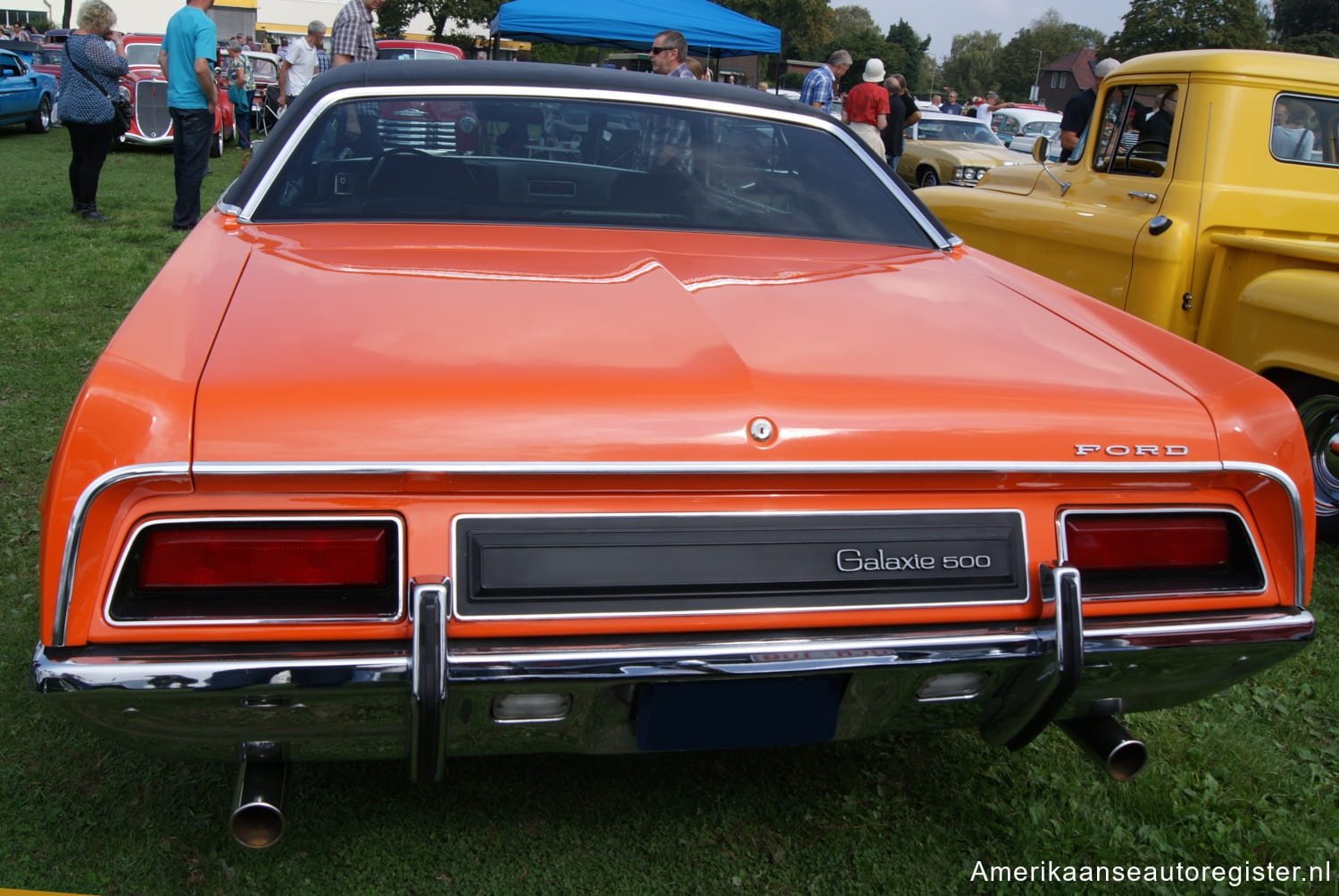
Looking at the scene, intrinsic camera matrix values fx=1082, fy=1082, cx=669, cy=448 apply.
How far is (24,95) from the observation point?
1602 centimetres

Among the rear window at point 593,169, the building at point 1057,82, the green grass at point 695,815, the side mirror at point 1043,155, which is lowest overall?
the green grass at point 695,815

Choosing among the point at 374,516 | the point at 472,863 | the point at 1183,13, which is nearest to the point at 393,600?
the point at 374,516

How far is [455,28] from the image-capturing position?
43875 mm

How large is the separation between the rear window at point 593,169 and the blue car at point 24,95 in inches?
622

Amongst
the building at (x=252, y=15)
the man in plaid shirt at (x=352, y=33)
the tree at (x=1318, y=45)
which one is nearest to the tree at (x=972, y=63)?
the tree at (x=1318, y=45)

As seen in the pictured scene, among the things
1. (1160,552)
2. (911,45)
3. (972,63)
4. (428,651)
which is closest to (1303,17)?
(911,45)

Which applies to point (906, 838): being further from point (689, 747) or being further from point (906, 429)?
point (906, 429)

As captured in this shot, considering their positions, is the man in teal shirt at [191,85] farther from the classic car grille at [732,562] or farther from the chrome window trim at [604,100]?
the classic car grille at [732,562]

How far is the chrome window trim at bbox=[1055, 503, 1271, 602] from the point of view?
5.59 feet

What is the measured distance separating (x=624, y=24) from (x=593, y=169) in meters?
10.6

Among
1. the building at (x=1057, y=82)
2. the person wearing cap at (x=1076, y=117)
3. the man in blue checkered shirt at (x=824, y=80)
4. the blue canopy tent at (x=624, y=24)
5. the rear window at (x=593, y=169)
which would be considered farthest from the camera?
the building at (x=1057, y=82)

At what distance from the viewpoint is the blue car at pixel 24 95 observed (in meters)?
15.5

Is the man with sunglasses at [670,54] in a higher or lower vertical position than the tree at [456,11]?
lower

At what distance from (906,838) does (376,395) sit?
4.56 feet
